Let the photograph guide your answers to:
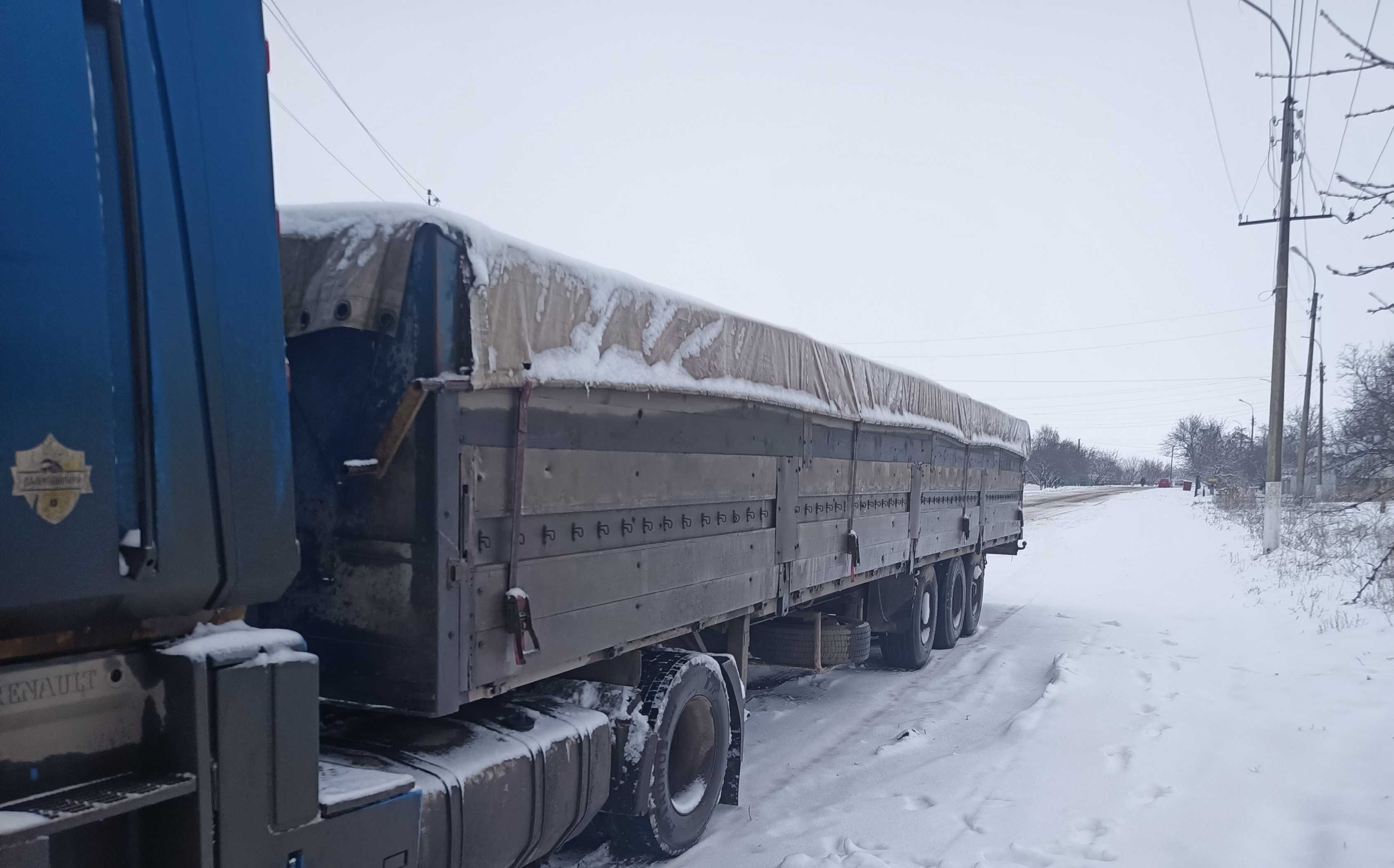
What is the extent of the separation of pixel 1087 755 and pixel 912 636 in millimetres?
2909

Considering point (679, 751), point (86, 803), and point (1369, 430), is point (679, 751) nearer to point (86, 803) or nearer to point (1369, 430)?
point (86, 803)

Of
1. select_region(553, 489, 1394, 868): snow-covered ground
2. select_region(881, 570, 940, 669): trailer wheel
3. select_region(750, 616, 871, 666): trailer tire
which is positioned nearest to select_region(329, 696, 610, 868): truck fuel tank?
select_region(553, 489, 1394, 868): snow-covered ground

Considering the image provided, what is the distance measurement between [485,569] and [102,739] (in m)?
1.31

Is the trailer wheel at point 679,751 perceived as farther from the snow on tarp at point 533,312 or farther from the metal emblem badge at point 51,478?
the metal emblem badge at point 51,478

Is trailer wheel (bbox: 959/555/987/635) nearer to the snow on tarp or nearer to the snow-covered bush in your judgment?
the snow-covered bush

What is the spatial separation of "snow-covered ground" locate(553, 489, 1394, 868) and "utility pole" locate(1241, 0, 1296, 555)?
716cm

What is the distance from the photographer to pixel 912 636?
8695 mm

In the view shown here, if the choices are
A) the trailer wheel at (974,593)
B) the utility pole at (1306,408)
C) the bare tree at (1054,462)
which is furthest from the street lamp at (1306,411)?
the bare tree at (1054,462)

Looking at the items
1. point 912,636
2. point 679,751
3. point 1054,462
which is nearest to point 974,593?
point 912,636

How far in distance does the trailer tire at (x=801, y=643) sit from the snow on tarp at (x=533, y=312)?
2287 mm

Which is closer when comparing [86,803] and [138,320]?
[86,803]

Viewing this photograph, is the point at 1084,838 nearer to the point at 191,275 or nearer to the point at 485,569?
the point at 485,569

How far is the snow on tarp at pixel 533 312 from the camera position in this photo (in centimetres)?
292

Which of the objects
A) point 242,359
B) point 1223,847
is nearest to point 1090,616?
point 1223,847
